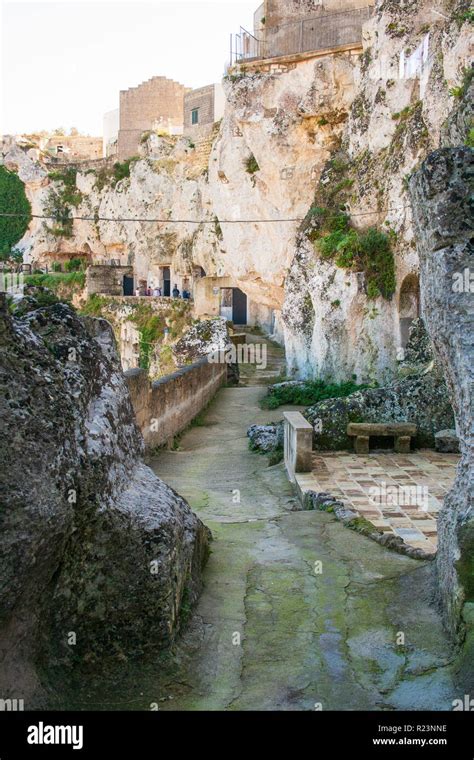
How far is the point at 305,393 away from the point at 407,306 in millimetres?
3486

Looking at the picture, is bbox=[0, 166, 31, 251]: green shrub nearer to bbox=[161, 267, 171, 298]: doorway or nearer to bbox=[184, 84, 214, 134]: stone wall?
bbox=[161, 267, 171, 298]: doorway

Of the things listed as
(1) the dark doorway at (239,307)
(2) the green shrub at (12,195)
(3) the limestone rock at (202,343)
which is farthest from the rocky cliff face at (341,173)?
(2) the green shrub at (12,195)

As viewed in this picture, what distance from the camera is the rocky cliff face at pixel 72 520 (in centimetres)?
352

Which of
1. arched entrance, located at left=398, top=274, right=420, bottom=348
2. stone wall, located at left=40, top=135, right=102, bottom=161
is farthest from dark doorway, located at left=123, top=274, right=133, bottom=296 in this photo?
arched entrance, located at left=398, top=274, right=420, bottom=348

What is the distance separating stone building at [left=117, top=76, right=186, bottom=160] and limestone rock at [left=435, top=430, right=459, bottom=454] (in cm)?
4061

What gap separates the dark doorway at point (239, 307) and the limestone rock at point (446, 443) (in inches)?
1350

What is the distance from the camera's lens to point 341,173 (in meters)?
22.6

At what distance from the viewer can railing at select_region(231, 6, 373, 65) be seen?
2284cm

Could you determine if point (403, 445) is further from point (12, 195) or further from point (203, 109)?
point (12, 195)

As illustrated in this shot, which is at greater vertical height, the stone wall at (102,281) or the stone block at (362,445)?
the stone wall at (102,281)

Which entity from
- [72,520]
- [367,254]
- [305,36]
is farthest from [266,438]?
[305,36]

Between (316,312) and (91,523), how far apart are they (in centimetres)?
1841

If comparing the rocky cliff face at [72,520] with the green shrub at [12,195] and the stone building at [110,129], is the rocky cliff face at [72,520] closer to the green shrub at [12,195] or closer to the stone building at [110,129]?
the green shrub at [12,195]
